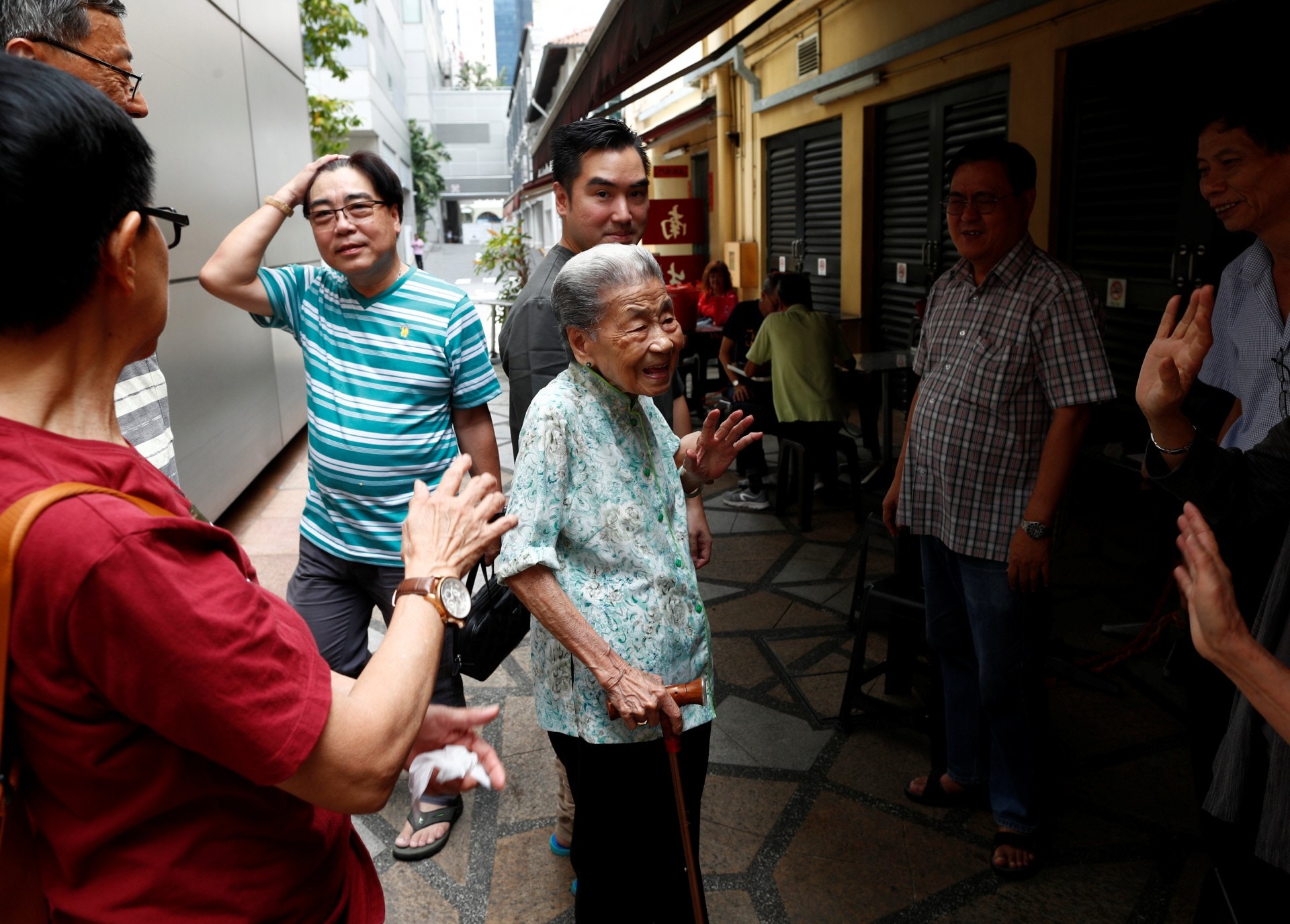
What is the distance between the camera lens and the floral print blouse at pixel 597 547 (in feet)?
6.51

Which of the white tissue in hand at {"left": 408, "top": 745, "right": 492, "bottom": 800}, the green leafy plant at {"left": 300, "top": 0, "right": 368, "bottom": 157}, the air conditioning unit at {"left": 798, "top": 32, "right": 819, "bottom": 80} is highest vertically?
the green leafy plant at {"left": 300, "top": 0, "right": 368, "bottom": 157}

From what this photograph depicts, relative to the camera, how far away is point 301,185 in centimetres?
296

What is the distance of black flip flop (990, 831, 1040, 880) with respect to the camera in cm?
282

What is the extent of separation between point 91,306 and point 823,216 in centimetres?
1032

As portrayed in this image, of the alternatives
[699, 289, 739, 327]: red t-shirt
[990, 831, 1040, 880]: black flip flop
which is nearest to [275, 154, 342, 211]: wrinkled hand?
[990, 831, 1040, 880]: black flip flop

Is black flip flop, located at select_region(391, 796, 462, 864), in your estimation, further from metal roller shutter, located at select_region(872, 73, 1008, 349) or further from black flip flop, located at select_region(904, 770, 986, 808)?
metal roller shutter, located at select_region(872, 73, 1008, 349)

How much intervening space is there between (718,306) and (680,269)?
1.65 metres

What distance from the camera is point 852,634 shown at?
15.4 feet

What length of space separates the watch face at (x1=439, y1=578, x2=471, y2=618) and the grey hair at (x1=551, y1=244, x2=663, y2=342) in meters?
0.90

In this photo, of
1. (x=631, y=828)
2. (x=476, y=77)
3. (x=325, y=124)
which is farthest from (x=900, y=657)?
(x=476, y=77)

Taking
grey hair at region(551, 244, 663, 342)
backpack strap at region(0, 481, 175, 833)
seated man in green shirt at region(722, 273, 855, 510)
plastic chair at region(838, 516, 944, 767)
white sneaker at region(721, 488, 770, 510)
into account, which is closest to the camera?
backpack strap at region(0, 481, 175, 833)

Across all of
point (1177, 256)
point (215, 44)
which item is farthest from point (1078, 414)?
point (215, 44)

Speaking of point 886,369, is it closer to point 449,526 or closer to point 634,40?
point 634,40

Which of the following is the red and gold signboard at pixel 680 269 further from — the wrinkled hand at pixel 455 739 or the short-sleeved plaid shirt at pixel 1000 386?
the wrinkled hand at pixel 455 739
